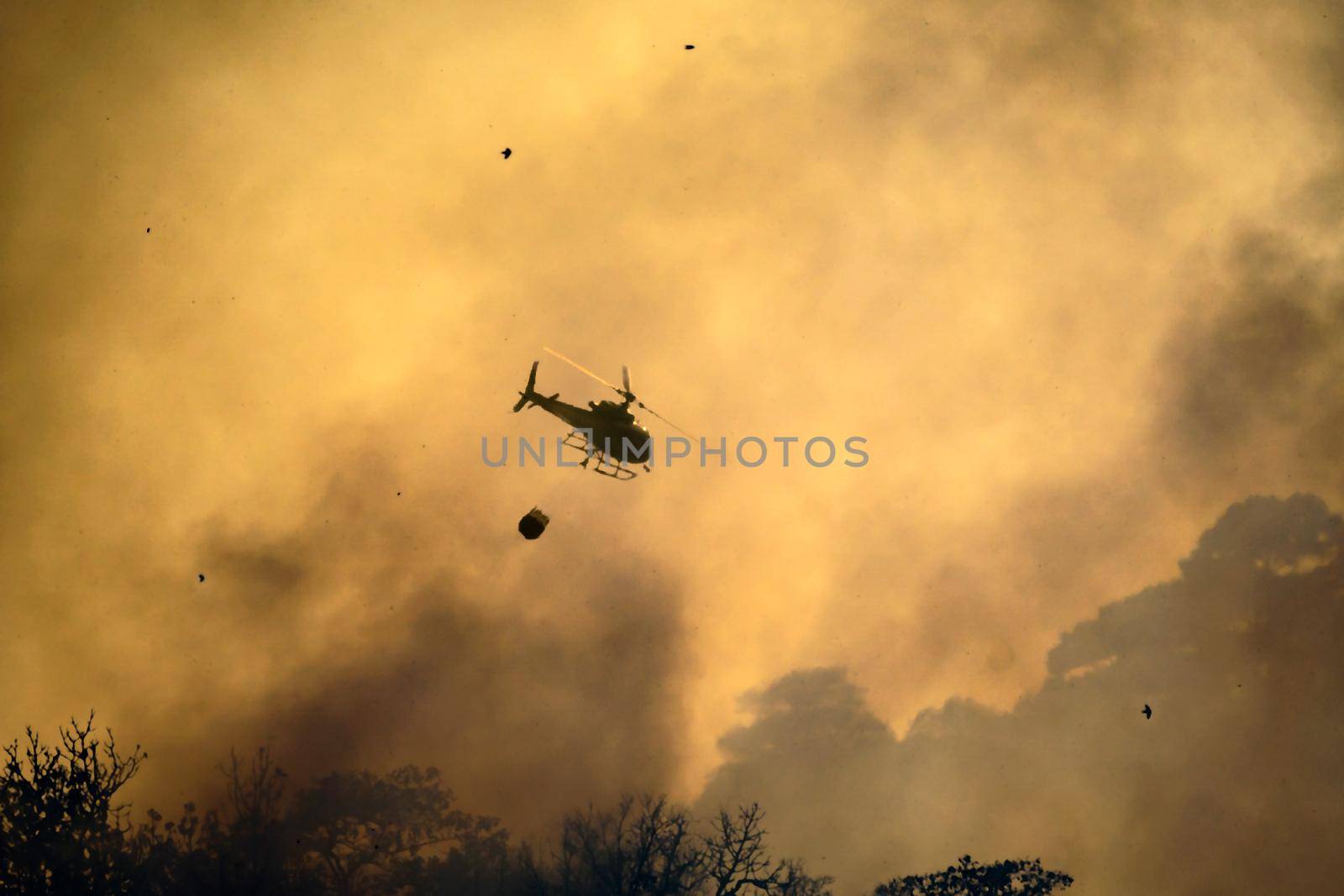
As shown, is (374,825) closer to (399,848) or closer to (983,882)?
(399,848)

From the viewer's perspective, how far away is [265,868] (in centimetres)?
4628

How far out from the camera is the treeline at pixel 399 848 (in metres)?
45.9

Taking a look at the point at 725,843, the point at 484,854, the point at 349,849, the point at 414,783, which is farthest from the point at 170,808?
the point at 725,843

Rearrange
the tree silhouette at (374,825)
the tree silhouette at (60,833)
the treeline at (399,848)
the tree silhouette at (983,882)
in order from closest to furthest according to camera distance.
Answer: the tree silhouette at (60,833)
the treeline at (399,848)
the tree silhouette at (374,825)
the tree silhouette at (983,882)

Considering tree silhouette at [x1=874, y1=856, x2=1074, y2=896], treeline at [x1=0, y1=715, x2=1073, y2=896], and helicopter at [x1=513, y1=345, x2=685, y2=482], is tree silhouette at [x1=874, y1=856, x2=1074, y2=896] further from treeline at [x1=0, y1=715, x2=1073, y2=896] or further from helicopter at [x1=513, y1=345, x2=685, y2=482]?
helicopter at [x1=513, y1=345, x2=685, y2=482]

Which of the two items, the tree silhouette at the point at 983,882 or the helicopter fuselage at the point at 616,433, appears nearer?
the helicopter fuselage at the point at 616,433

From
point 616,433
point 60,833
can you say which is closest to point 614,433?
point 616,433

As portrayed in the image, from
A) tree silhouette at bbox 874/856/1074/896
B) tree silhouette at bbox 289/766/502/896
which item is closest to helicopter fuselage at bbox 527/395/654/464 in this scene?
tree silhouette at bbox 289/766/502/896

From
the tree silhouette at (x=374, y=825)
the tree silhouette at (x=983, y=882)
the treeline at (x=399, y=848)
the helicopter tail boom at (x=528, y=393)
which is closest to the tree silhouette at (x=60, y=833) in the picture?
the treeline at (x=399, y=848)

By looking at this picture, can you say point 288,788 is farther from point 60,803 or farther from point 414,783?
point 60,803

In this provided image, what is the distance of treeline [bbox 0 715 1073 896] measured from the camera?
151ft

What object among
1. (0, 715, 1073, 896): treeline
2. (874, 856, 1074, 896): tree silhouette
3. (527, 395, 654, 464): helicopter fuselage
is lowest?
(874, 856, 1074, 896): tree silhouette

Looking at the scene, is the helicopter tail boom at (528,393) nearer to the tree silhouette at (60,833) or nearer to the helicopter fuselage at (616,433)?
the helicopter fuselage at (616,433)

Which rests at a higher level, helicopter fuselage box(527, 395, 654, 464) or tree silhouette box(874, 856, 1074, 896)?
helicopter fuselage box(527, 395, 654, 464)
